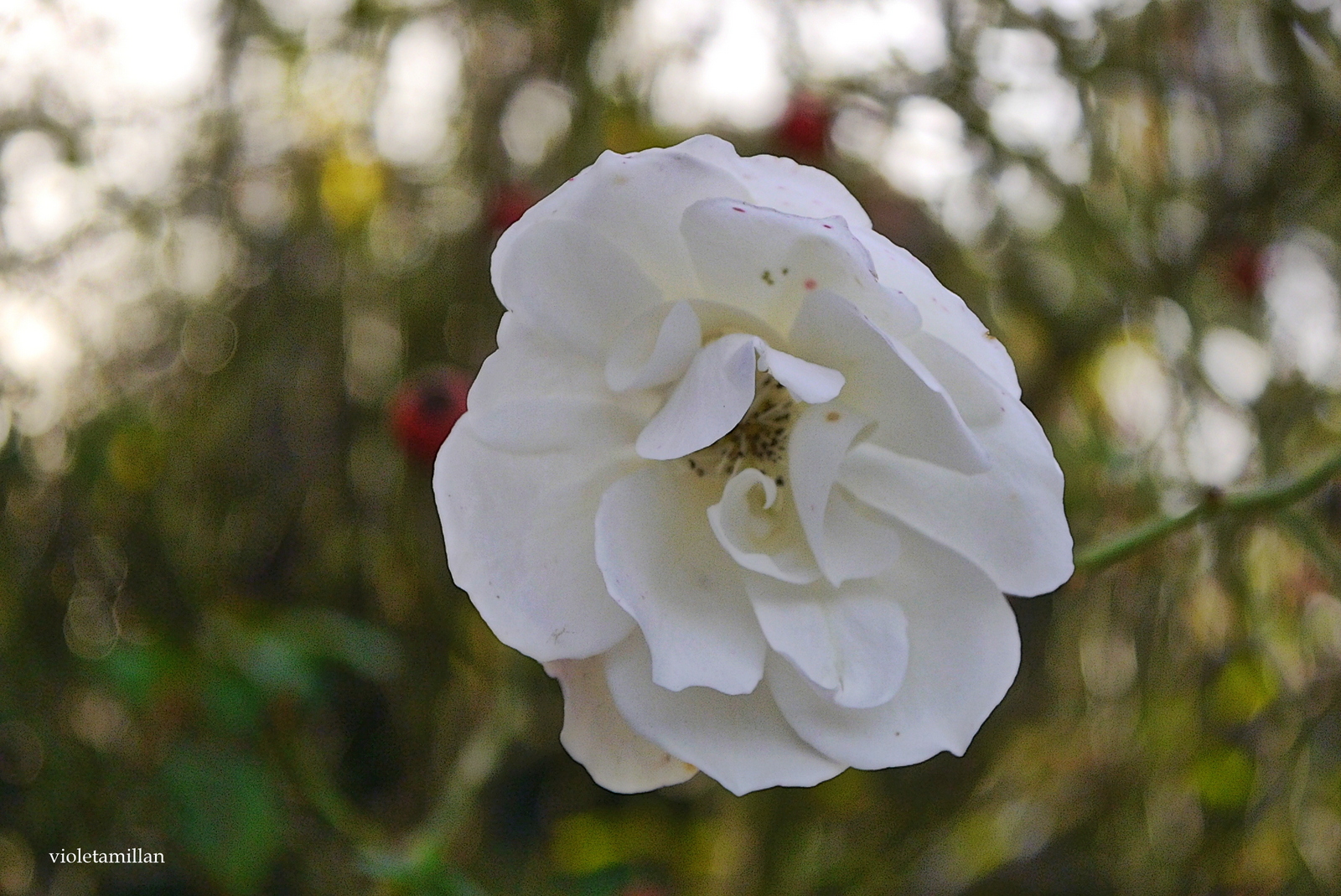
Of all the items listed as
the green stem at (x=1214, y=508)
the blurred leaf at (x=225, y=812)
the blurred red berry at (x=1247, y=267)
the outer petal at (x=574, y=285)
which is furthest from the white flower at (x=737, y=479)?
the blurred red berry at (x=1247, y=267)

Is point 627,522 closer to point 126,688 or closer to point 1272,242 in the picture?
point 126,688

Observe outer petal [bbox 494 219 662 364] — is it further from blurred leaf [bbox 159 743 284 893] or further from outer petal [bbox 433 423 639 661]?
blurred leaf [bbox 159 743 284 893]

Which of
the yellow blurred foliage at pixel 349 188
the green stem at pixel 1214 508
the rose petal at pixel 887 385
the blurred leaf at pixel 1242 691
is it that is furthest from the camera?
the yellow blurred foliage at pixel 349 188

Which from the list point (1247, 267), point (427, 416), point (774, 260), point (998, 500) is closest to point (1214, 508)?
point (998, 500)

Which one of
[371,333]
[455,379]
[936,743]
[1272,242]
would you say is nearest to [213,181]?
[371,333]

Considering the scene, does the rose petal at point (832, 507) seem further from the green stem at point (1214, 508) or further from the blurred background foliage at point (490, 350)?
the blurred background foliage at point (490, 350)

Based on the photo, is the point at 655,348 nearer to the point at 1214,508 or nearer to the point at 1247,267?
the point at 1214,508
